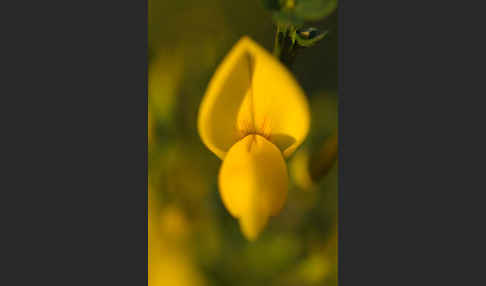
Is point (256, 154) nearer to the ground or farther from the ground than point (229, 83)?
nearer to the ground

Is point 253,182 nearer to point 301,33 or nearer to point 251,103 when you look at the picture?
point 251,103

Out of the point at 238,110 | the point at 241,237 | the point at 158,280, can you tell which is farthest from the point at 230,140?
the point at 158,280

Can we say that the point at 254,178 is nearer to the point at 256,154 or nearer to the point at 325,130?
the point at 256,154

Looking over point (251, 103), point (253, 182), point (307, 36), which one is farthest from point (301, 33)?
point (253, 182)

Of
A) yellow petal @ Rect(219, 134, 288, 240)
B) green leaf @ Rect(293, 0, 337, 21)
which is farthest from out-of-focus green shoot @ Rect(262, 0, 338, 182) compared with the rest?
yellow petal @ Rect(219, 134, 288, 240)

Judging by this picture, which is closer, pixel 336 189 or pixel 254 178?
pixel 254 178

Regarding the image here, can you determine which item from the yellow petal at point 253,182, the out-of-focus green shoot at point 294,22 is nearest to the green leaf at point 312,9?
the out-of-focus green shoot at point 294,22

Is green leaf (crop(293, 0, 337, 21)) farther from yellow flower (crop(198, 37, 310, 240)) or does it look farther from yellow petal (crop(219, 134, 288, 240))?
yellow petal (crop(219, 134, 288, 240))
